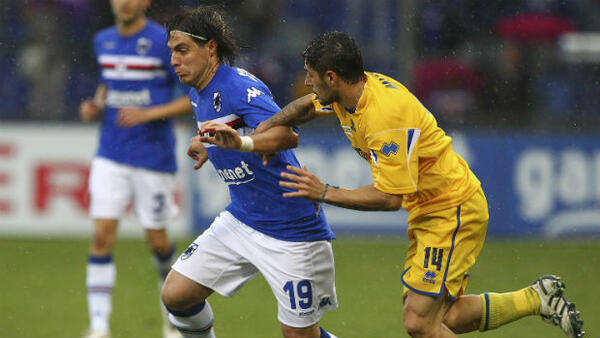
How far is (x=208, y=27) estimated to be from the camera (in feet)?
16.3

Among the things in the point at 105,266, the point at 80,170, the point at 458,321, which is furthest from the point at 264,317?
the point at 80,170

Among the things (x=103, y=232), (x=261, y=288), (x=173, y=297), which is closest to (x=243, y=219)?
(x=173, y=297)

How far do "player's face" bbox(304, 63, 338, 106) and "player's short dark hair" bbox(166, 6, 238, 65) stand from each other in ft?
2.08

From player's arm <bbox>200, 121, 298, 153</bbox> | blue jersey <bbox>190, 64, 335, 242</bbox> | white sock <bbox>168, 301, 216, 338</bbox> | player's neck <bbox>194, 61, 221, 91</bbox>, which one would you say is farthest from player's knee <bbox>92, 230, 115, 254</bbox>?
player's arm <bbox>200, 121, 298, 153</bbox>

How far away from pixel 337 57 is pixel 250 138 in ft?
1.89

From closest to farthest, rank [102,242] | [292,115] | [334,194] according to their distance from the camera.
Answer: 1. [334,194]
2. [292,115]
3. [102,242]

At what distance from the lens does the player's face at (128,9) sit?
682 cm

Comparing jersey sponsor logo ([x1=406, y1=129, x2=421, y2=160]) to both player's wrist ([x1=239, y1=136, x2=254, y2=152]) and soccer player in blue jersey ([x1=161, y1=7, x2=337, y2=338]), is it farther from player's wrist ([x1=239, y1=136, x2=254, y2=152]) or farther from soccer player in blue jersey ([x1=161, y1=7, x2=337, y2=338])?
player's wrist ([x1=239, y1=136, x2=254, y2=152])

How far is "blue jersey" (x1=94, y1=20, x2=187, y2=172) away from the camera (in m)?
6.86

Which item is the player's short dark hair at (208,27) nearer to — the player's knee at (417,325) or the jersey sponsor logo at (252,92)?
the jersey sponsor logo at (252,92)

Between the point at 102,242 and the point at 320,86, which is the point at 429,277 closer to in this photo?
the point at 320,86

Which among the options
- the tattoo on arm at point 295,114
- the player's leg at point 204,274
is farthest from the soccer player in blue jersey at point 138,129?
the tattoo on arm at point 295,114

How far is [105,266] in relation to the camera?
21.3ft

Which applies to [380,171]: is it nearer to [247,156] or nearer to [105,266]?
[247,156]
